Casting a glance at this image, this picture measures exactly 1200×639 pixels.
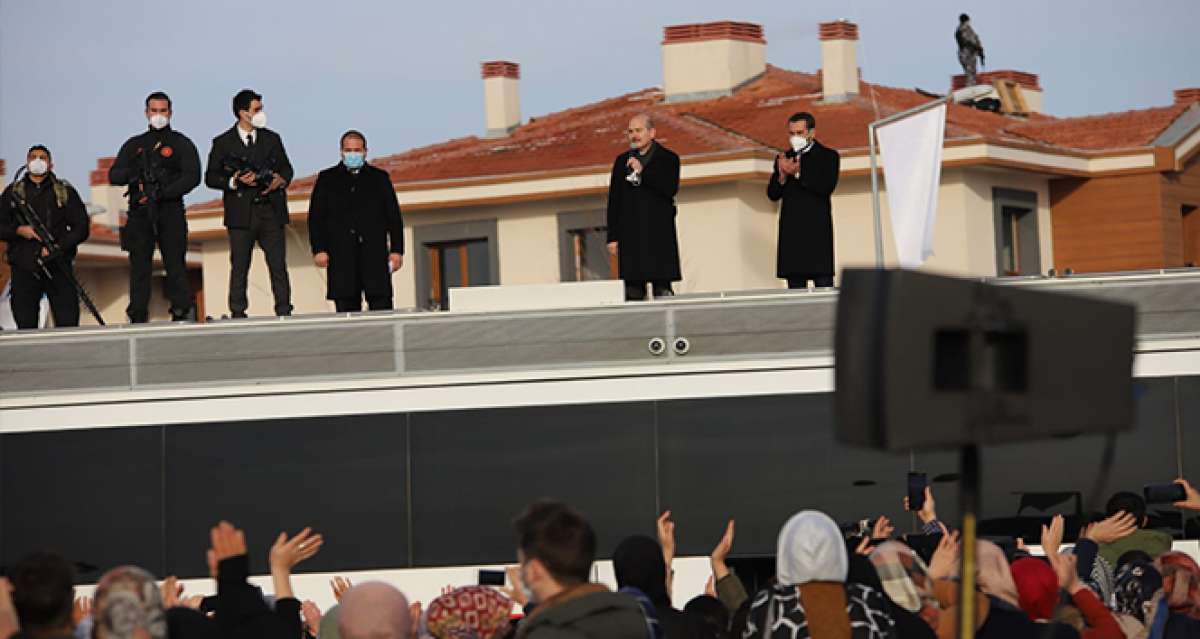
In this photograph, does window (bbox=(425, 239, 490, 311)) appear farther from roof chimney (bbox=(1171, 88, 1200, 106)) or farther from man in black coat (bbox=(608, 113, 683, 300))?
roof chimney (bbox=(1171, 88, 1200, 106))

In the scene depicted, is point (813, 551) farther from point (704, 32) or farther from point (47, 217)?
point (704, 32)

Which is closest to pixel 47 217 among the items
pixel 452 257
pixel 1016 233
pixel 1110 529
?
pixel 452 257

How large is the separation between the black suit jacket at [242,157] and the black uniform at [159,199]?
0.17 metres

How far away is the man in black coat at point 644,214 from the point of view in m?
16.3

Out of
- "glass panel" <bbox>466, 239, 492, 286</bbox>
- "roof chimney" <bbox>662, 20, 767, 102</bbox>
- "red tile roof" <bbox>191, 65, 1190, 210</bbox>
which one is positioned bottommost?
"glass panel" <bbox>466, 239, 492, 286</bbox>

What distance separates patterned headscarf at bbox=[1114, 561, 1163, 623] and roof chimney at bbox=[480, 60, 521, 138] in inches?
1033

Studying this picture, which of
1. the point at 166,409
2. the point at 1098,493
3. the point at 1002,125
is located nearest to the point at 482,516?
the point at 166,409

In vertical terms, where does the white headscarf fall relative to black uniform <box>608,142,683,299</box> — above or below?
below

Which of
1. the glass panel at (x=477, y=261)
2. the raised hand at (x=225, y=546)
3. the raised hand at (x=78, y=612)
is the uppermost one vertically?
the glass panel at (x=477, y=261)

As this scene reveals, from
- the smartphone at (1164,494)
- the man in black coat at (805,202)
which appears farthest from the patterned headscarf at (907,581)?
the man in black coat at (805,202)

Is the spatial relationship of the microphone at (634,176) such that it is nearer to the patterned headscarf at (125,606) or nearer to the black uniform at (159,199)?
the black uniform at (159,199)

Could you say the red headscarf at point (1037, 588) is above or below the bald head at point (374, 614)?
below

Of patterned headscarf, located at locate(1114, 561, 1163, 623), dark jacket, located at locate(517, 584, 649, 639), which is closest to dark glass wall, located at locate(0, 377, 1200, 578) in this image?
patterned headscarf, located at locate(1114, 561, 1163, 623)

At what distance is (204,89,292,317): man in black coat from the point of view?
54.5 feet
